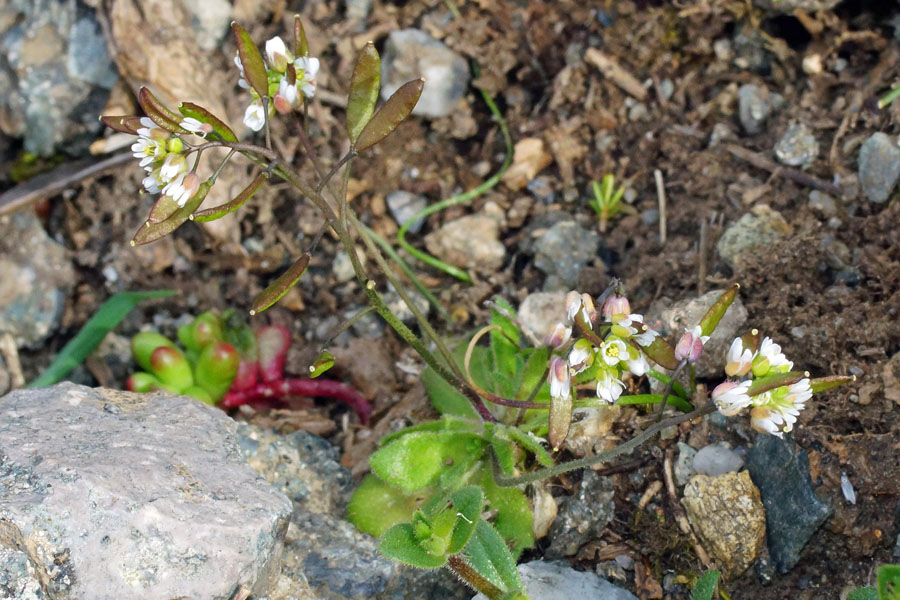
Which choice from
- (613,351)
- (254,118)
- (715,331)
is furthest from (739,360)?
(254,118)

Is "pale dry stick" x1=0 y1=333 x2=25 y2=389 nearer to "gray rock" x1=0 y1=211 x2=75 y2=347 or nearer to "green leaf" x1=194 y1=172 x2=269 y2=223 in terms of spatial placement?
"gray rock" x1=0 y1=211 x2=75 y2=347

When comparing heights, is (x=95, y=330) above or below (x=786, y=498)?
above

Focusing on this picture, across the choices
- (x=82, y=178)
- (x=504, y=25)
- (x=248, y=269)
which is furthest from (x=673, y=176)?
(x=82, y=178)

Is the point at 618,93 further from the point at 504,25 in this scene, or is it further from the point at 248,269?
the point at 248,269

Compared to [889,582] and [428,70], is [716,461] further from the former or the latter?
[428,70]

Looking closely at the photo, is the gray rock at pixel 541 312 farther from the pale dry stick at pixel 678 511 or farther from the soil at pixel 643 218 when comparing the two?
the pale dry stick at pixel 678 511

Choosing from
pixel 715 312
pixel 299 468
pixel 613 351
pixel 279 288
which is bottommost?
pixel 299 468
